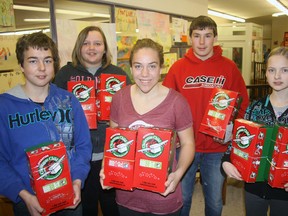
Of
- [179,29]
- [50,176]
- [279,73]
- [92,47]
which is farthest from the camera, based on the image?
[179,29]

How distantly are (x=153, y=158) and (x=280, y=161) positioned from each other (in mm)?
608

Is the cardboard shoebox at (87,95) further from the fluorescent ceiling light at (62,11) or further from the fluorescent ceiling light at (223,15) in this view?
the fluorescent ceiling light at (223,15)

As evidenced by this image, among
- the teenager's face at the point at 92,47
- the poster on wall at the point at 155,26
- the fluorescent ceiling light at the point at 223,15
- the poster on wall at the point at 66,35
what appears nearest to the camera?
the teenager's face at the point at 92,47

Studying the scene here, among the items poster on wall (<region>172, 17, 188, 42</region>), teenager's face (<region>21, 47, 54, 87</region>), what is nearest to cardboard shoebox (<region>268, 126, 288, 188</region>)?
teenager's face (<region>21, 47, 54, 87</region>)

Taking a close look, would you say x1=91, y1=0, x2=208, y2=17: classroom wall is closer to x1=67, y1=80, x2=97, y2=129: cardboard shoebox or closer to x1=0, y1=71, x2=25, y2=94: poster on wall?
x1=0, y1=71, x2=25, y2=94: poster on wall

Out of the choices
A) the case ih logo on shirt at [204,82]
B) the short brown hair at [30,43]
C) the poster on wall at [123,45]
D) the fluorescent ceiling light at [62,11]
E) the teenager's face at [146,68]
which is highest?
the fluorescent ceiling light at [62,11]

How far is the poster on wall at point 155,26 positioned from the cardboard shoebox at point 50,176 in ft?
7.99

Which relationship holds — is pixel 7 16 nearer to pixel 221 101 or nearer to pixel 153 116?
pixel 153 116

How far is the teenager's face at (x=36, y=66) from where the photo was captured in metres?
1.27

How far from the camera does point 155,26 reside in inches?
144

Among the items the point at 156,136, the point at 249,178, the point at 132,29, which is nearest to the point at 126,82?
the point at 156,136

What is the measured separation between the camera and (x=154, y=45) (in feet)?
4.38

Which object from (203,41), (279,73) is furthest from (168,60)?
(279,73)

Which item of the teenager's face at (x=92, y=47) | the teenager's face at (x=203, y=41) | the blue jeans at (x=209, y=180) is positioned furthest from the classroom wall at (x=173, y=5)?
the blue jeans at (x=209, y=180)
